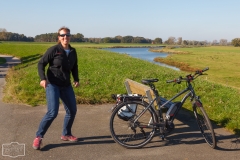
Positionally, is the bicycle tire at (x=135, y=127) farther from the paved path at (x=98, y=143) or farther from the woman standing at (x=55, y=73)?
the woman standing at (x=55, y=73)

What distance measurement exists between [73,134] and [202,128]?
2172 millimetres

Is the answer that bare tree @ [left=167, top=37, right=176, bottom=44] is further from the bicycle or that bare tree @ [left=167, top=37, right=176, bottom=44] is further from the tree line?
the bicycle

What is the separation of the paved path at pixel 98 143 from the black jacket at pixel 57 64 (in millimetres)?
1024

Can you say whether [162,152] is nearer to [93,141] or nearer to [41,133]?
[93,141]

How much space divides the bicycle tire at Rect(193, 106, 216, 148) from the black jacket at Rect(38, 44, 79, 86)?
6.96 feet

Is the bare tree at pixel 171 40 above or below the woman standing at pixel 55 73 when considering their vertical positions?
below

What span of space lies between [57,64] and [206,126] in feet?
8.11

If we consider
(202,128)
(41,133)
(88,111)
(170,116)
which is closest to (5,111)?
(88,111)

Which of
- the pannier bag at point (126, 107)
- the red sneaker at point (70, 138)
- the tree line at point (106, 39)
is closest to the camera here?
the pannier bag at point (126, 107)

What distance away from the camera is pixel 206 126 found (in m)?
4.46

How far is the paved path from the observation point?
13.6 feet

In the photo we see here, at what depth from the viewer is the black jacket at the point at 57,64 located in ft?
13.7

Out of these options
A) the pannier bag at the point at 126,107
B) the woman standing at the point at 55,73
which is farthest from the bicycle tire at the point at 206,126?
the woman standing at the point at 55,73

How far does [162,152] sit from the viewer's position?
430 cm
